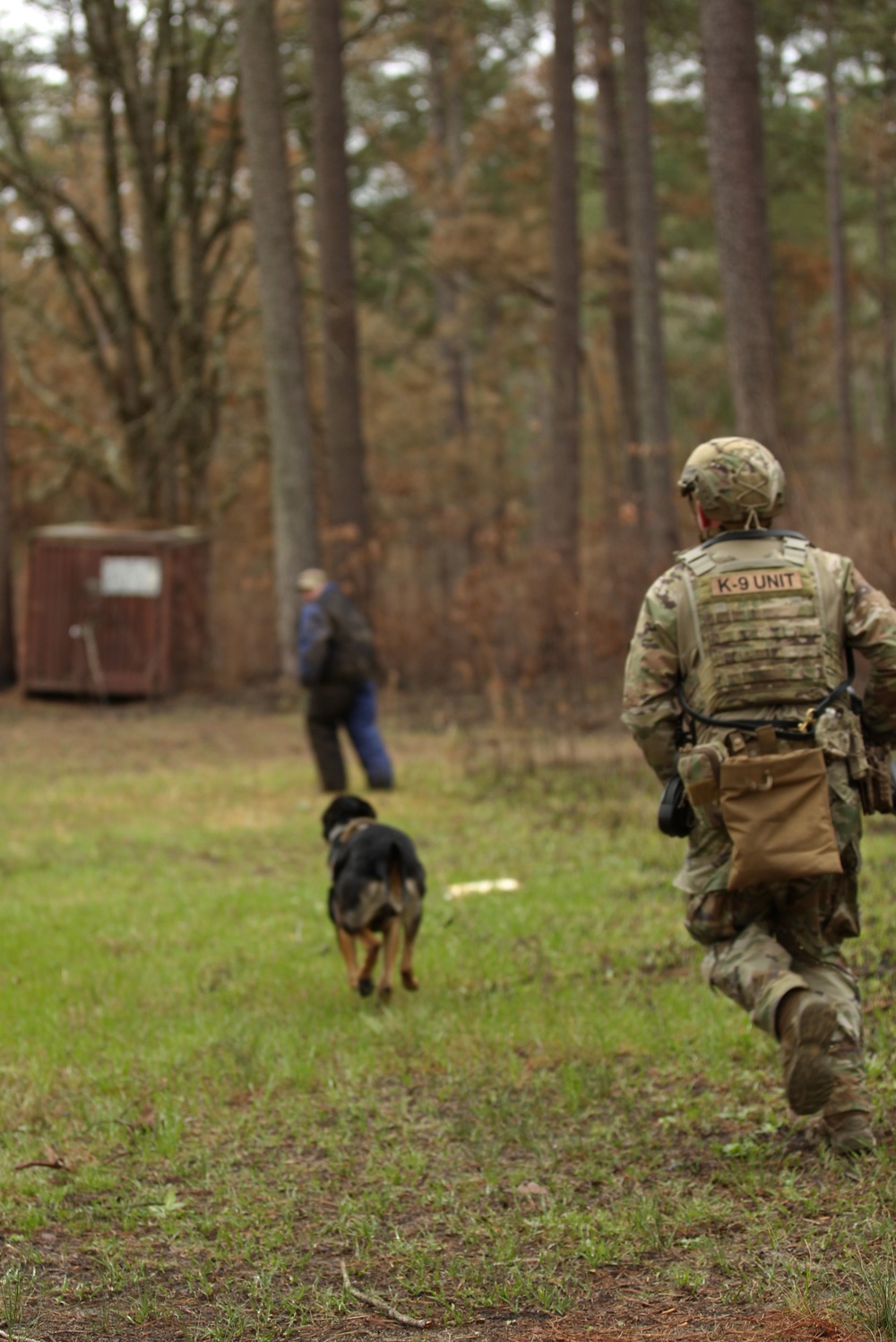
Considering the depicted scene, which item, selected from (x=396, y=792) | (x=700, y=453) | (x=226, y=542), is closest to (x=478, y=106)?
(x=226, y=542)

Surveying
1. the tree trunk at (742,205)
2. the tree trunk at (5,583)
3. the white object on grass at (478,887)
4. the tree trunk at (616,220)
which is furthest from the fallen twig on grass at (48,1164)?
the tree trunk at (616,220)

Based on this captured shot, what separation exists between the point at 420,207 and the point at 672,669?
2602 cm

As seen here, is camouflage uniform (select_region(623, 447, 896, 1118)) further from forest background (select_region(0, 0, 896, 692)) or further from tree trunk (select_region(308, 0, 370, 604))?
tree trunk (select_region(308, 0, 370, 604))

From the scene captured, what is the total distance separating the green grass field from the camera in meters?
3.90

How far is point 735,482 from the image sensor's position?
193 inches

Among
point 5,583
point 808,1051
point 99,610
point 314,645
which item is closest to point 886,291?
point 99,610

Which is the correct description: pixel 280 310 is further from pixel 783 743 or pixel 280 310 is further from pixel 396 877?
pixel 783 743

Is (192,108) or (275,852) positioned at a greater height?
(192,108)

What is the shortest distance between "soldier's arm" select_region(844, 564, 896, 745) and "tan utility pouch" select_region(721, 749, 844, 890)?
1.17ft

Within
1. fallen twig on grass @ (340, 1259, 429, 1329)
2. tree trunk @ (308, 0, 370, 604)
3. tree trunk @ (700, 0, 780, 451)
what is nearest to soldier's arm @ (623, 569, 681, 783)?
fallen twig on grass @ (340, 1259, 429, 1329)

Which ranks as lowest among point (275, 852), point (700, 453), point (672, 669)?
point (275, 852)

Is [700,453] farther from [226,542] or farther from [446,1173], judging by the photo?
[226,542]

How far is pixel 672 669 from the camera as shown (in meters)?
4.95

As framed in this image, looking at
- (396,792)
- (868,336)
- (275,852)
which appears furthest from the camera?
(868,336)
